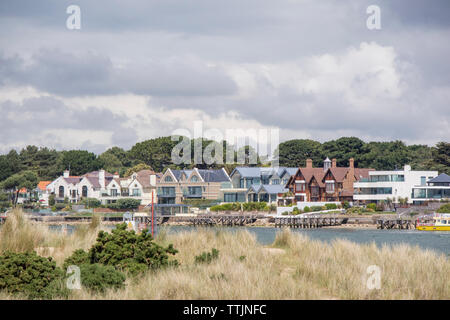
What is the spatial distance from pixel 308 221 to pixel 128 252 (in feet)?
179

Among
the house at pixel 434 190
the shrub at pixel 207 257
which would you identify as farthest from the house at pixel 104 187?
the shrub at pixel 207 257

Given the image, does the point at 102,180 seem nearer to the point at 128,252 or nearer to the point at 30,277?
the point at 128,252

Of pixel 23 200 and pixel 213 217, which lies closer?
pixel 213 217

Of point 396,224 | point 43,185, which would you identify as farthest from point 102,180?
point 396,224

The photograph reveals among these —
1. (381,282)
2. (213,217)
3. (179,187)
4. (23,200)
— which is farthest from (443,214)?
(23,200)

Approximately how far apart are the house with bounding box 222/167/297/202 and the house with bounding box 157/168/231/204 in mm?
1746

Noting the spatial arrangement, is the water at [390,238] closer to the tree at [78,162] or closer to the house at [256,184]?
the house at [256,184]

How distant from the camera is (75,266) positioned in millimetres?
15195

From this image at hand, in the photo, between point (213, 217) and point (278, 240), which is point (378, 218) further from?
point (278, 240)

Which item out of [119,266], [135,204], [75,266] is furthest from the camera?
[135,204]

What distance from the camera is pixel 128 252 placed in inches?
658

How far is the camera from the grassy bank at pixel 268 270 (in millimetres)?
12945

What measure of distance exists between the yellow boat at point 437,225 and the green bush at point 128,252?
48452mm
